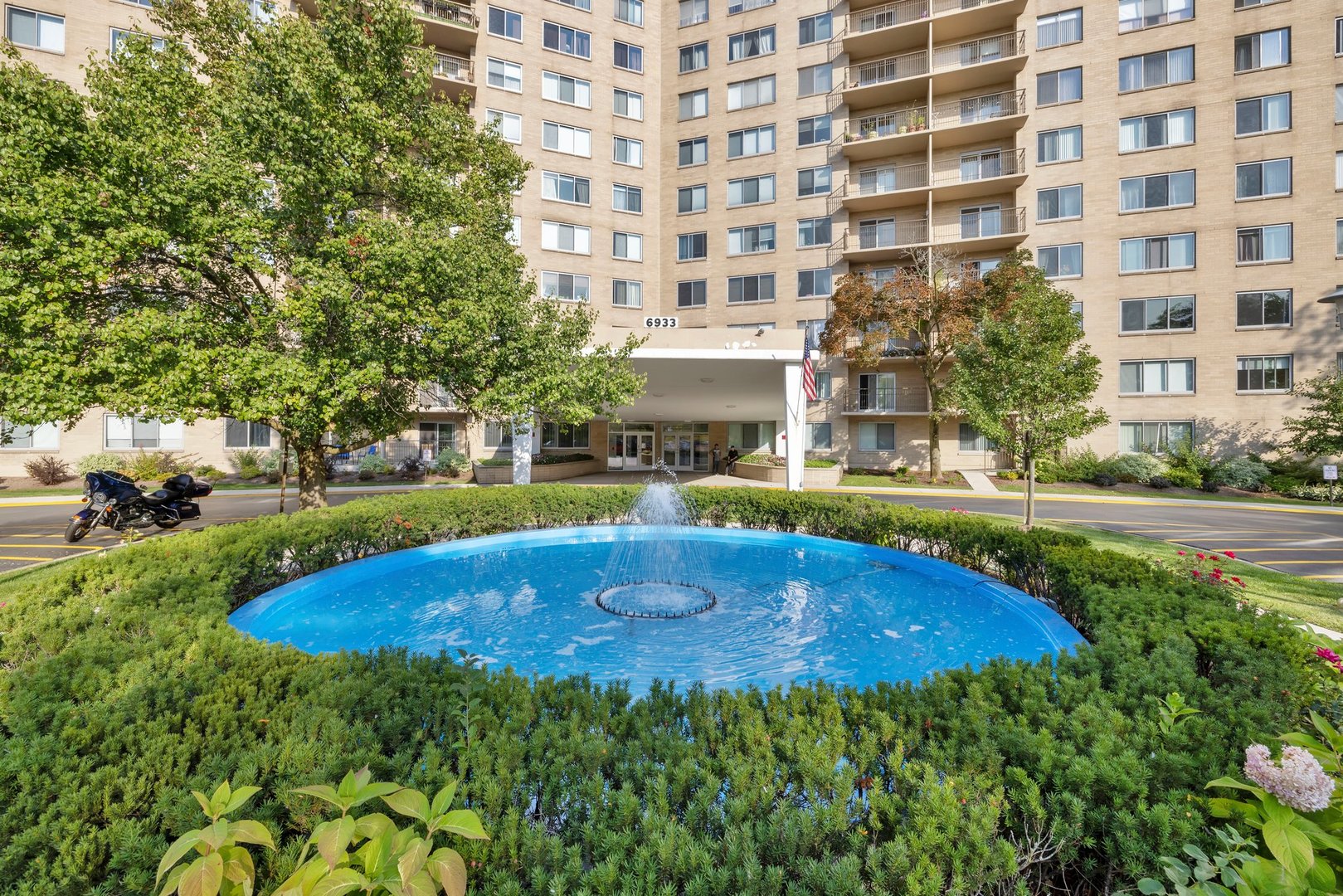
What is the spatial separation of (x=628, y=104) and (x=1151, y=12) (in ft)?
87.8

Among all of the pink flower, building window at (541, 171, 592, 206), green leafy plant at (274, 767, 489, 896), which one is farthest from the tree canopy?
building window at (541, 171, 592, 206)

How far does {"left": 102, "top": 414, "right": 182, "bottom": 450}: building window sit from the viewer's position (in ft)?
85.2

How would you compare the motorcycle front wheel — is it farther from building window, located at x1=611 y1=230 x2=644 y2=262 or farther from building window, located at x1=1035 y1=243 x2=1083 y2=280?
building window, located at x1=1035 y1=243 x2=1083 y2=280

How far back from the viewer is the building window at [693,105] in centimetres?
3416

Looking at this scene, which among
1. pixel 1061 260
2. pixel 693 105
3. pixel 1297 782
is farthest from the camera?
pixel 693 105

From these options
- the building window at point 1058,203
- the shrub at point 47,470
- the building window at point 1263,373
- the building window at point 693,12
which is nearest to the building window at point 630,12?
the building window at point 693,12

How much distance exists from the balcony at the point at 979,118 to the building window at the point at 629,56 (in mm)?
17154

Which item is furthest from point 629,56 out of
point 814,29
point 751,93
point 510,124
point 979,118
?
point 979,118

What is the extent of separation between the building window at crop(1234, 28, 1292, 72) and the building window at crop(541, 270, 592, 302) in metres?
33.2

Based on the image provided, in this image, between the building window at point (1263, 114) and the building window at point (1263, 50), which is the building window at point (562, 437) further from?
the building window at point (1263, 50)

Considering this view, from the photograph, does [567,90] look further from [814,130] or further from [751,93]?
[814,130]

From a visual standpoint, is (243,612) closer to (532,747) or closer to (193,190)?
(532,747)

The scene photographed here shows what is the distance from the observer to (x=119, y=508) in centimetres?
1314

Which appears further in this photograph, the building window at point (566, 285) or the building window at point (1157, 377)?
the building window at point (566, 285)
